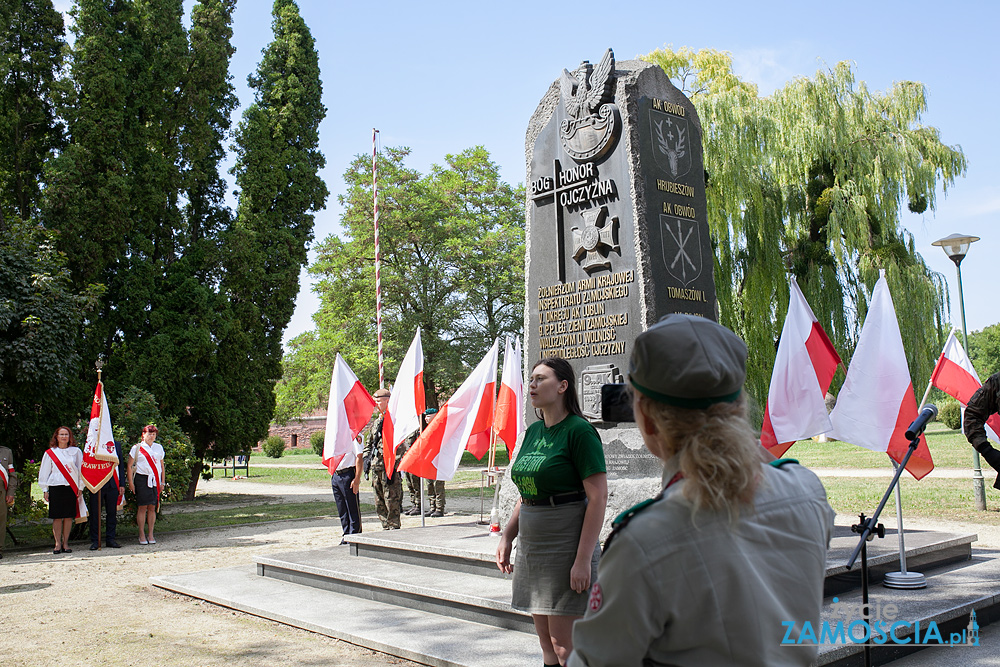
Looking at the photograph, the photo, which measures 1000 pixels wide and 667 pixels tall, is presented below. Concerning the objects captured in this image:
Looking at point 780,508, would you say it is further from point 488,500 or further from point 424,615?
point 488,500

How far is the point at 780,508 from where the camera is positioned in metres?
1.52

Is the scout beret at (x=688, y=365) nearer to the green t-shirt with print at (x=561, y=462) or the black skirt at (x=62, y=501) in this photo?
the green t-shirt with print at (x=561, y=462)

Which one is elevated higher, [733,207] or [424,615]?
[733,207]

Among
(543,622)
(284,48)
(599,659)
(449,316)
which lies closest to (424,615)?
(543,622)

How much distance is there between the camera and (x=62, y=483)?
1145 centimetres

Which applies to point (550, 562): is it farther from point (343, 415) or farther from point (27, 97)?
point (27, 97)

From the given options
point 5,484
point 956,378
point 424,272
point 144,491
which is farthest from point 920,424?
point 424,272

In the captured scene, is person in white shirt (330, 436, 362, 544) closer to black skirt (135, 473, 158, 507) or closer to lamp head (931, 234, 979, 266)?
black skirt (135, 473, 158, 507)

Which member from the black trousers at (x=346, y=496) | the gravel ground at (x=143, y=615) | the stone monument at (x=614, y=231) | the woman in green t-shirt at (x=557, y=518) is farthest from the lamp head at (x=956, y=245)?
the woman in green t-shirt at (x=557, y=518)

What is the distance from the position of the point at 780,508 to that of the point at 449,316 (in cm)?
2759

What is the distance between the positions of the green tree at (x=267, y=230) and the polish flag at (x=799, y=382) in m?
14.8

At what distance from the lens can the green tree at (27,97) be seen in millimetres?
15656

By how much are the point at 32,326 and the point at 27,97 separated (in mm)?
6204

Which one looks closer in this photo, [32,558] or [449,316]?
[32,558]
